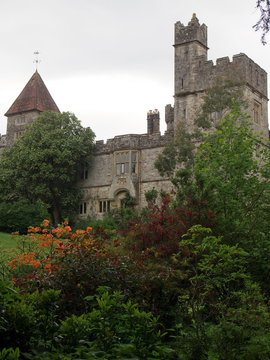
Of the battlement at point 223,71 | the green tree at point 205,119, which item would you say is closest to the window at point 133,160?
the battlement at point 223,71

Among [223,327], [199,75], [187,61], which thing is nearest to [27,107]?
[187,61]

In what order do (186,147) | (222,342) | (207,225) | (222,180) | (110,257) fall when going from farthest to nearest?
(186,147)
(222,180)
(207,225)
(110,257)
(222,342)

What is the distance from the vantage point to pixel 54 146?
34.2 m

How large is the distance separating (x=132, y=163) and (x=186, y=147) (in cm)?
769

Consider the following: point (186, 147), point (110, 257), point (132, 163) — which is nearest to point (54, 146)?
point (132, 163)

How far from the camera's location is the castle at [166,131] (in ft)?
106

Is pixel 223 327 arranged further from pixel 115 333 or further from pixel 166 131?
pixel 166 131

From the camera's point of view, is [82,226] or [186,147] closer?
[186,147]

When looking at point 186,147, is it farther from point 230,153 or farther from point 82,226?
point 230,153

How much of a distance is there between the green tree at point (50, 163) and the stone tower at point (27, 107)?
4905mm

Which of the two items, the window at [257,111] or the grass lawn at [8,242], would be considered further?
the window at [257,111]

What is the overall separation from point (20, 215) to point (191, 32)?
48.6 feet

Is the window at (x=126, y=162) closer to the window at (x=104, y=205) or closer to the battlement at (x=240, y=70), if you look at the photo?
the window at (x=104, y=205)

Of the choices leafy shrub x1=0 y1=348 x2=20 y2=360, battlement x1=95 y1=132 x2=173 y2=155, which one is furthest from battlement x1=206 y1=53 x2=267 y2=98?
leafy shrub x1=0 y1=348 x2=20 y2=360
